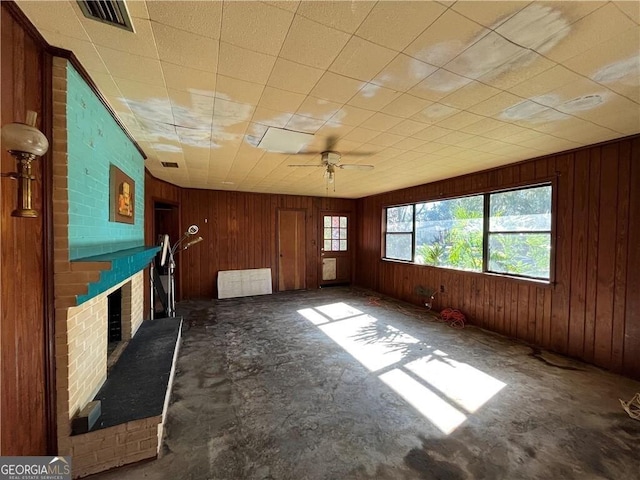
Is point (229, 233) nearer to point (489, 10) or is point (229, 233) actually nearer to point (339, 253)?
point (339, 253)

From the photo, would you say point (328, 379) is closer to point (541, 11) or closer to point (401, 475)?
point (401, 475)

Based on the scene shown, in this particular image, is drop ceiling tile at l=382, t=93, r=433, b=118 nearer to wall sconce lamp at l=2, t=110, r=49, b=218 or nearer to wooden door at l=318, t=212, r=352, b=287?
wall sconce lamp at l=2, t=110, r=49, b=218

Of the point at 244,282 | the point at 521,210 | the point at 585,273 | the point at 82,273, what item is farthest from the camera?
the point at 244,282

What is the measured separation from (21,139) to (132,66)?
2.68 ft

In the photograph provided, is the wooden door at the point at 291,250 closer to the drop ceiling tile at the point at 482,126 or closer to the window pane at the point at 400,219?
the window pane at the point at 400,219

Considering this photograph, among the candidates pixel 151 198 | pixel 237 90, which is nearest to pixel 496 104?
pixel 237 90

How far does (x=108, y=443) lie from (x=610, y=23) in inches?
145

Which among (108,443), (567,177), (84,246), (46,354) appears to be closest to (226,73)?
(84,246)

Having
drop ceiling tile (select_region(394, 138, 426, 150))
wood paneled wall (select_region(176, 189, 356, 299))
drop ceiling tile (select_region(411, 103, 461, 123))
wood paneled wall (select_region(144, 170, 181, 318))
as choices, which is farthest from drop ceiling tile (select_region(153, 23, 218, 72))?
wood paneled wall (select_region(176, 189, 356, 299))

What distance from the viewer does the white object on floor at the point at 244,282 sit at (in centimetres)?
630

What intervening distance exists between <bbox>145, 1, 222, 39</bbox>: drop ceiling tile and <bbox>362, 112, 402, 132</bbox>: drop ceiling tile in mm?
1423

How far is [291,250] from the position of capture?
7184mm

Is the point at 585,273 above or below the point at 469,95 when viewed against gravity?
below

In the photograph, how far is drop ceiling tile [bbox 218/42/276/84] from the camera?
153 centimetres
